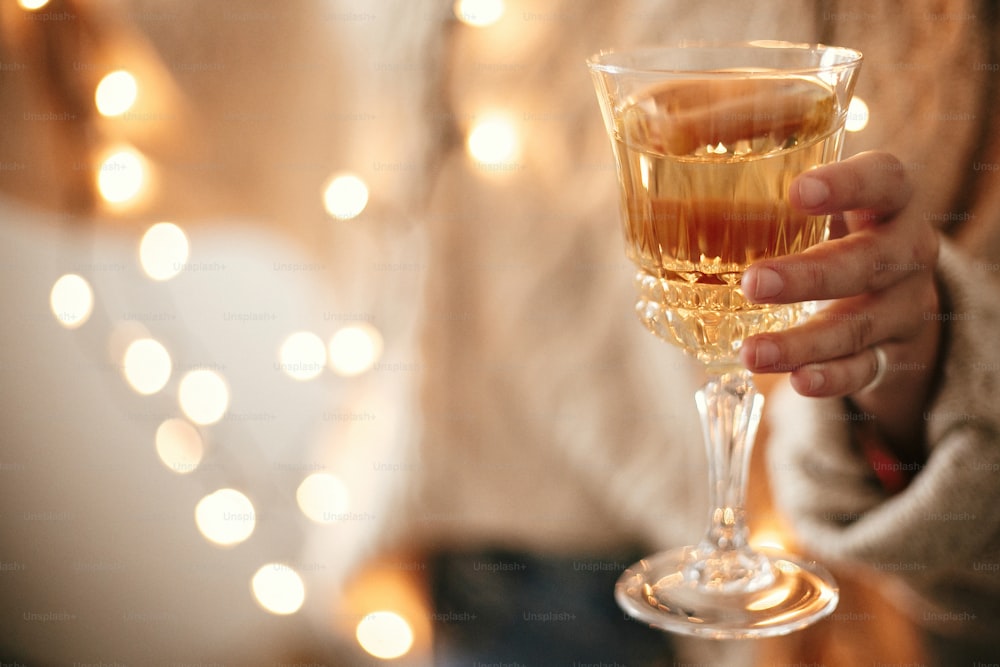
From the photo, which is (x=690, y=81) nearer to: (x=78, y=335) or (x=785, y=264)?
(x=785, y=264)

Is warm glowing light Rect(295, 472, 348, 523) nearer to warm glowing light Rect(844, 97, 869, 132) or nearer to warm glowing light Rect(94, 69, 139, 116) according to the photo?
warm glowing light Rect(94, 69, 139, 116)

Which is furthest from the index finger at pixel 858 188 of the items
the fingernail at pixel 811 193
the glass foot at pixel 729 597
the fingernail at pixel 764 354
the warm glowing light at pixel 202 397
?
the warm glowing light at pixel 202 397

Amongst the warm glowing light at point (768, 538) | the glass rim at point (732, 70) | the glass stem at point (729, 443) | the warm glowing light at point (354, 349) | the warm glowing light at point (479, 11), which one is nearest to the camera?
the glass rim at point (732, 70)

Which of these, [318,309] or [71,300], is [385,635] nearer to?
[318,309]

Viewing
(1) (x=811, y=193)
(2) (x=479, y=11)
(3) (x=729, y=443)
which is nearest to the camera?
(1) (x=811, y=193)

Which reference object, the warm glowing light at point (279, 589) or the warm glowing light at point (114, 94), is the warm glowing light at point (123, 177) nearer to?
the warm glowing light at point (114, 94)

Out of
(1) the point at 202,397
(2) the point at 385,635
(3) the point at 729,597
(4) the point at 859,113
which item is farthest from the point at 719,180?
(1) the point at 202,397
